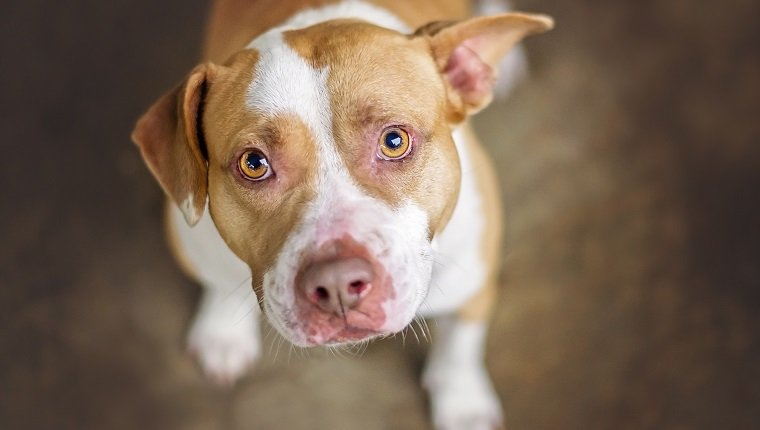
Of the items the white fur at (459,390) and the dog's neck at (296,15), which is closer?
the dog's neck at (296,15)

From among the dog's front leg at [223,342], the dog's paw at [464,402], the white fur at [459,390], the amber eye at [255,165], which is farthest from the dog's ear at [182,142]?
the dog's paw at [464,402]

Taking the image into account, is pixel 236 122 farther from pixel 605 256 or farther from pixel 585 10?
pixel 585 10

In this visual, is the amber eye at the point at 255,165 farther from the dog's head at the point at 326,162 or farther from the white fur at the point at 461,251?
the white fur at the point at 461,251

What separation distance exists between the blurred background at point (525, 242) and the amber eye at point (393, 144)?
4.49 ft

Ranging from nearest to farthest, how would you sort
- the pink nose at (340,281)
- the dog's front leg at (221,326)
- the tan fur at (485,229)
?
the pink nose at (340,281) < the tan fur at (485,229) < the dog's front leg at (221,326)

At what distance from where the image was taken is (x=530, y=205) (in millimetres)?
3410

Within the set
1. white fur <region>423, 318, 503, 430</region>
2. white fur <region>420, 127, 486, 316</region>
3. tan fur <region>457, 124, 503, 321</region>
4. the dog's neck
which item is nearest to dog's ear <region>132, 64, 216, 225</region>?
the dog's neck

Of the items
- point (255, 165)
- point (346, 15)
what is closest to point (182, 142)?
point (255, 165)

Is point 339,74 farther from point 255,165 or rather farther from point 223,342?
point 223,342

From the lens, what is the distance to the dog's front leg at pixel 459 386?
300 centimetres

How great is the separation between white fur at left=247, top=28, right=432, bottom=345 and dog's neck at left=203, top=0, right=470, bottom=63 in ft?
1.28

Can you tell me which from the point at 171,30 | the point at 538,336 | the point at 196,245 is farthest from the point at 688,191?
the point at 171,30

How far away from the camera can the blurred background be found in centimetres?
320

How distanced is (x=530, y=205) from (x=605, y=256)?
0.36 meters
